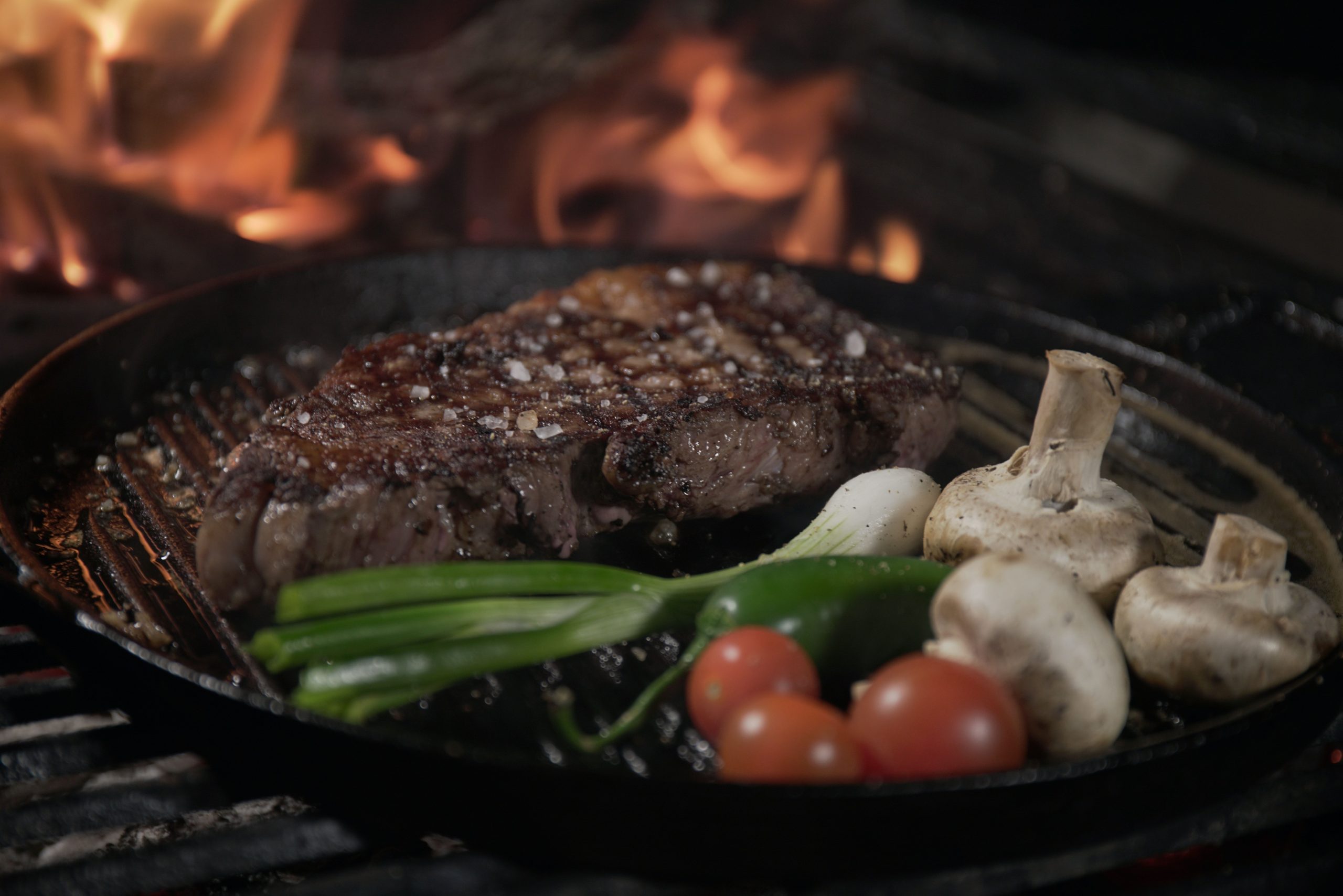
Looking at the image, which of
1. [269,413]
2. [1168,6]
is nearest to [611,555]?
[269,413]

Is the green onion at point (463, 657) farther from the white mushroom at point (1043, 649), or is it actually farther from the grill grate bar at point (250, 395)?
the grill grate bar at point (250, 395)

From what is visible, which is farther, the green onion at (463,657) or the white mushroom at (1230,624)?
the white mushroom at (1230,624)

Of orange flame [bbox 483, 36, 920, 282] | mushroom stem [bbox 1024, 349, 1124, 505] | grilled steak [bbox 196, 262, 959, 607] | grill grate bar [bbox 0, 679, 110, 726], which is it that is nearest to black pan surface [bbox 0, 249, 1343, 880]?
grill grate bar [bbox 0, 679, 110, 726]

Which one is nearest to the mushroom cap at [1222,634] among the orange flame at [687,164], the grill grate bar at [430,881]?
the grill grate bar at [430,881]

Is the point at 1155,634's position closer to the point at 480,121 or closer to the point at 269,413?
the point at 269,413

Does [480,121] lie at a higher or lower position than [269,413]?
higher

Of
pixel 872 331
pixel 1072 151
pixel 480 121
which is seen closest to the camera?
pixel 872 331

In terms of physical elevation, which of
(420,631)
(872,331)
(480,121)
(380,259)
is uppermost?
(480,121)
